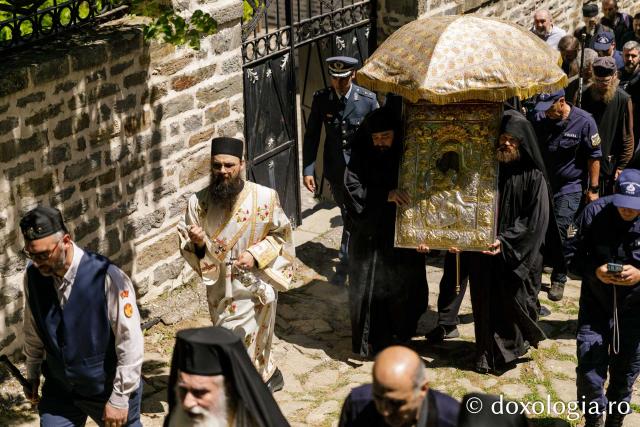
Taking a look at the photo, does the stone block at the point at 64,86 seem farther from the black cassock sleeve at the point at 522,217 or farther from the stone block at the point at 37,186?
the black cassock sleeve at the point at 522,217

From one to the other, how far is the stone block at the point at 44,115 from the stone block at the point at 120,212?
40.8 inches

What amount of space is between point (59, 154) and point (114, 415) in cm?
249

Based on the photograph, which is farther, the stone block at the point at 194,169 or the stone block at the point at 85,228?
the stone block at the point at 194,169

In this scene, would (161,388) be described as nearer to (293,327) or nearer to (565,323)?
(293,327)

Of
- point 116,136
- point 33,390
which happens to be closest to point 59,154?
point 116,136

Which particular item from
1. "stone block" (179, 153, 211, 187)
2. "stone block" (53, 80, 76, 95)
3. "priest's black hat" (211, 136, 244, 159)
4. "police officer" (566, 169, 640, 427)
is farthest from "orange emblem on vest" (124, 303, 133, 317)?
"stone block" (179, 153, 211, 187)

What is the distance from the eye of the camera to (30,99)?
7.08m

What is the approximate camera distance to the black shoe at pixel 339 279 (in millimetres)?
9516

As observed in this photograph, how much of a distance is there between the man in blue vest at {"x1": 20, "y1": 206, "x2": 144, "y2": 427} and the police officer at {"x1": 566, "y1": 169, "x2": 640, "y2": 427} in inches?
115

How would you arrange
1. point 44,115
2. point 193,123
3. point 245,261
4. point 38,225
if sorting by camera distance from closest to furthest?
point 38,225 → point 245,261 → point 44,115 → point 193,123

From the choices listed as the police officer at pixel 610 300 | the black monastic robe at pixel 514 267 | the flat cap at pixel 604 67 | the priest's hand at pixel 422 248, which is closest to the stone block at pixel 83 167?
the priest's hand at pixel 422 248

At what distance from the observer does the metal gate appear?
31.4 feet

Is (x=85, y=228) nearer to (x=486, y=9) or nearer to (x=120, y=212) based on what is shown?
(x=120, y=212)

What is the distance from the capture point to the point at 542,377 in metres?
7.86
